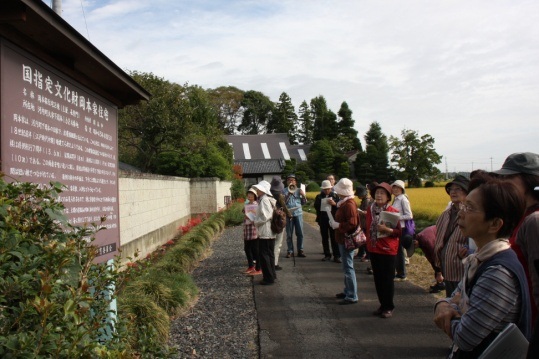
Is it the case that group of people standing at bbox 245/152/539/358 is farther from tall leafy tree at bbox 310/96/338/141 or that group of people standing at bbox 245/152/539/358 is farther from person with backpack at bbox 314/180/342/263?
tall leafy tree at bbox 310/96/338/141

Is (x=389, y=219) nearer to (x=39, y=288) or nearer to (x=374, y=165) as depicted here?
(x=39, y=288)

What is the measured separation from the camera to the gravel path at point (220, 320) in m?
4.82

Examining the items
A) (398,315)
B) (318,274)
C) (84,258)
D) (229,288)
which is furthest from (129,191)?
(84,258)

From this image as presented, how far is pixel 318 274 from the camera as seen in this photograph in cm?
852

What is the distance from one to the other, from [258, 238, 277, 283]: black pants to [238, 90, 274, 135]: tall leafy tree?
211 feet

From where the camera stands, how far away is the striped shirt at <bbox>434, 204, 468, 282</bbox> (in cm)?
464

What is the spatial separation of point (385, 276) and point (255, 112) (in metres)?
66.6

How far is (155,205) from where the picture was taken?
39.1 ft

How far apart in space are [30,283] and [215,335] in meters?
3.66

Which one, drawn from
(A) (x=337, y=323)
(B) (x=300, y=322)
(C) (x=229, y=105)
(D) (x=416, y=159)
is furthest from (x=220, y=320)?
(C) (x=229, y=105)

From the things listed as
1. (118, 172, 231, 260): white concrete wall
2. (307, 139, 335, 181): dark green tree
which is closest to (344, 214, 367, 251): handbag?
(118, 172, 231, 260): white concrete wall

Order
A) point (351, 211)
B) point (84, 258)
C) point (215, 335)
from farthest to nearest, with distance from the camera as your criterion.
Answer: point (351, 211) → point (215, 335) → point (84, 258)

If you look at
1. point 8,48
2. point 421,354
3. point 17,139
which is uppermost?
point 8,48

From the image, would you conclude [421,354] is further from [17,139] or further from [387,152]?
[387,152]
